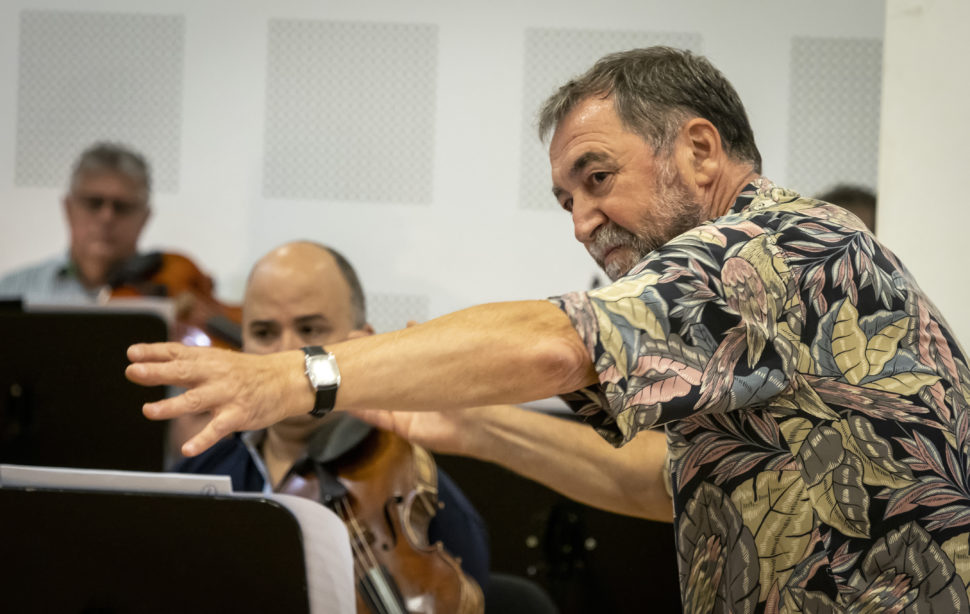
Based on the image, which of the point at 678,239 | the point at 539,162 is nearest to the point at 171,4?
the point at 539,162

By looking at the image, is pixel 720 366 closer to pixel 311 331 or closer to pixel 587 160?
pixel 587 160

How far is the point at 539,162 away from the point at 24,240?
96.5 inches

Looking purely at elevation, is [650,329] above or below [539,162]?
below

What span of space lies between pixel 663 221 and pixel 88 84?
4185 millimetres

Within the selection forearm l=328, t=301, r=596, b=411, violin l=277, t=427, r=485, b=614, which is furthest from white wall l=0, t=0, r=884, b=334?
forearm l=328, t=301, r=596, b=411

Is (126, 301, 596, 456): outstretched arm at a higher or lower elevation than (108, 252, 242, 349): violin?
higher

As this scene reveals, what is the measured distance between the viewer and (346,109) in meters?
4.73

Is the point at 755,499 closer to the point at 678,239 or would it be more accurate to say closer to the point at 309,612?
the point at 678,239

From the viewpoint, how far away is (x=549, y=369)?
1.01 m

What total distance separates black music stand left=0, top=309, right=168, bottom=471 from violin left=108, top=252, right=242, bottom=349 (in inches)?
46.8

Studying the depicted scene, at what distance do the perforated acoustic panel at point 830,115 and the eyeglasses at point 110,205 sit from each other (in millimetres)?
2946

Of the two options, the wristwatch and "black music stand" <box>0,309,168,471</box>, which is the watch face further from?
"black music stand" <box>0,309,168,471</box>

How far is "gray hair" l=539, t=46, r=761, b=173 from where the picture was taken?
139 cm

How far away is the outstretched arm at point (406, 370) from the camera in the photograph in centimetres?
93
